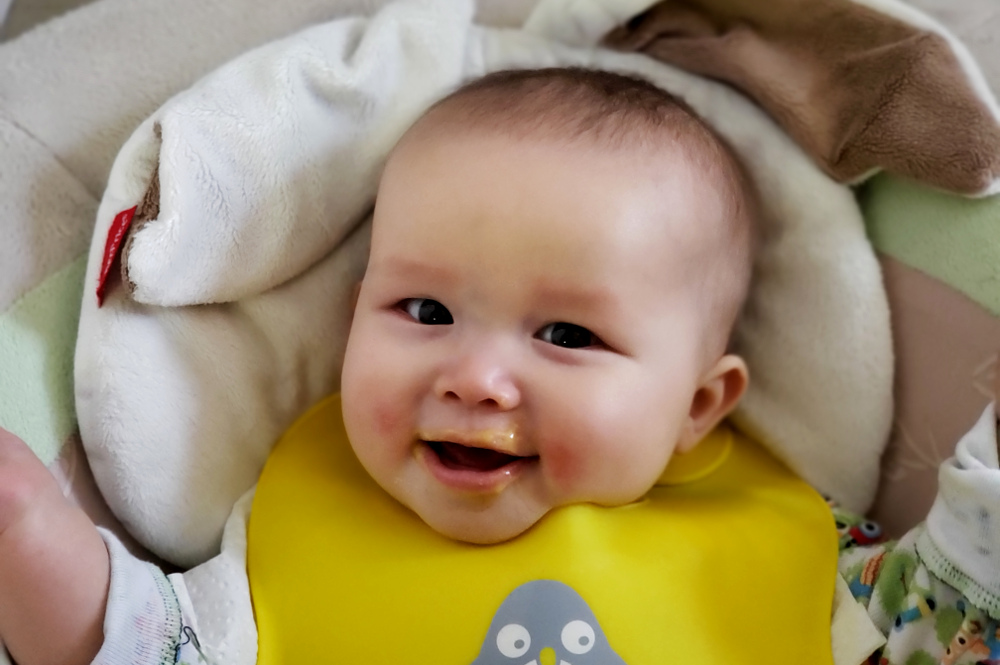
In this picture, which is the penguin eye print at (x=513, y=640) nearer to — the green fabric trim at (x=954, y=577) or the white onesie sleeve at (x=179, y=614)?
the white onesie sleeve at (x=179, y=614)

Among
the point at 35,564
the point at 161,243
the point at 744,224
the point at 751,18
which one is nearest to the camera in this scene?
the point at 35,564

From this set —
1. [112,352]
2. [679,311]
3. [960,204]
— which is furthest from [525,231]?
[960,204]

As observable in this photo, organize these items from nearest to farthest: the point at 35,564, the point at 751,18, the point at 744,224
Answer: the point at 35,564 < the point at 744,224 < the point at 751,18

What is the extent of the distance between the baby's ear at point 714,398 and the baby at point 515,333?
7 centimetres

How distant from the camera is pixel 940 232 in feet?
3.39

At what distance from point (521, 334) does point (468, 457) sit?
0.13 metres

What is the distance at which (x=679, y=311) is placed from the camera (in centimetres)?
90

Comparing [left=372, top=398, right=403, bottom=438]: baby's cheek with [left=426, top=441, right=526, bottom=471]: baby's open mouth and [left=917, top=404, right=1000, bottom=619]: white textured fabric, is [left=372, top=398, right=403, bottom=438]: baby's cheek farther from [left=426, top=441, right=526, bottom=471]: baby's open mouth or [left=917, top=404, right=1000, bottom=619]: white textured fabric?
[left=917, top=404, right=1000, bottom=619]: white textured fabric

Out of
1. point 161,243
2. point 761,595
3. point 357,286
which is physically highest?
point 161,243

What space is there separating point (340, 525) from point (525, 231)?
0.36 metres

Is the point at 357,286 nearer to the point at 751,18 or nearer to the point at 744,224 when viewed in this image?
the point at 744,224

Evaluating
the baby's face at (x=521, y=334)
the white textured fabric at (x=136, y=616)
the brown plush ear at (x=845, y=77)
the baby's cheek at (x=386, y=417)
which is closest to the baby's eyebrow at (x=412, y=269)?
the baby's face at (x=521, y=334)

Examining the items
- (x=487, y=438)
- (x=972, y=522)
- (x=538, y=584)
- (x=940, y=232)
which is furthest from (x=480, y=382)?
(x=940, y=232)

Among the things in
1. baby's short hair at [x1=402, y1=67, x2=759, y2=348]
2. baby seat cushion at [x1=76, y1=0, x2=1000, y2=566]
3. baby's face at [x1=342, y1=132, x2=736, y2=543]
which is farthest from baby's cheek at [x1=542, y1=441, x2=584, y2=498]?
baby seat cushion at [x1=76, y1=0, x2=1000, y2=566]
